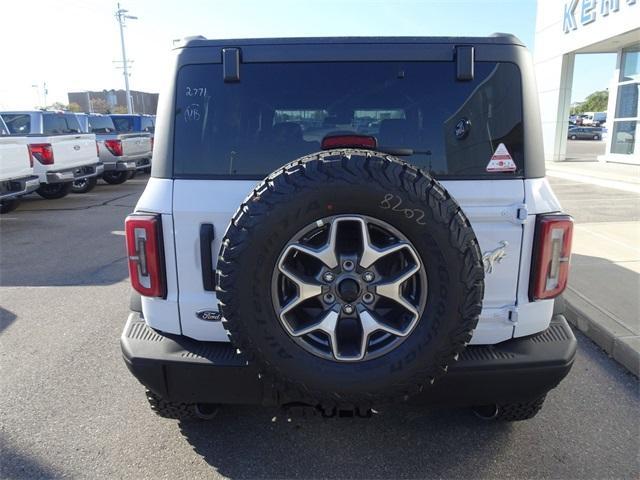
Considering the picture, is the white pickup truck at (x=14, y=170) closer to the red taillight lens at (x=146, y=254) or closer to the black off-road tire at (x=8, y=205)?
the black off-road tire at (x=8, y=205)

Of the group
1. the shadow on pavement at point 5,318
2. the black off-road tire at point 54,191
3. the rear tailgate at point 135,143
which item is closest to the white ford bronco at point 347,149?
the shadow on pavement at point 5,318

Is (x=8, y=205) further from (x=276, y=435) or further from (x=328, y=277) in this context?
(x=328, y=277)

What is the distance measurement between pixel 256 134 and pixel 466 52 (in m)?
1.03

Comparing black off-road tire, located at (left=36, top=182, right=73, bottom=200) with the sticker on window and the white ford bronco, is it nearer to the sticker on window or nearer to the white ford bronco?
the white ford bronco

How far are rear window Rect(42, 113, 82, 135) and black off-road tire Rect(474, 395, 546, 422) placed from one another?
1094cm

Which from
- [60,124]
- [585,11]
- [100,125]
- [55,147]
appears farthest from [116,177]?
[585,11]

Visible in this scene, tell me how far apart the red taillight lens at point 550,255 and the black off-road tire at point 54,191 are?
11569 mm

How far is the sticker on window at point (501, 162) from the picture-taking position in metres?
2.19

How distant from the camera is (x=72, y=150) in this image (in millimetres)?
10352

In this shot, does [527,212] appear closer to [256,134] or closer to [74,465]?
[256,134]

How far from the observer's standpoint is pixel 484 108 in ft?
7.20

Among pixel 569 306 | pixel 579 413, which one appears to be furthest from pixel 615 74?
pixel 579 413

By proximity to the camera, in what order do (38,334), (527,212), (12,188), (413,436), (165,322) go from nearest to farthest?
(527,212), (165,322), (413,436), (38,334), (12,188)

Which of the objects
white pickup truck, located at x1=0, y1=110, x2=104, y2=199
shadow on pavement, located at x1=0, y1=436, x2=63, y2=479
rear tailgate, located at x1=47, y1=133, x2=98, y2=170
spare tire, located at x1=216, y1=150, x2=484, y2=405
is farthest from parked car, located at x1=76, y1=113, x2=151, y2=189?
spare tire, located at x1=216, y1=150, x2=484, y2=405
